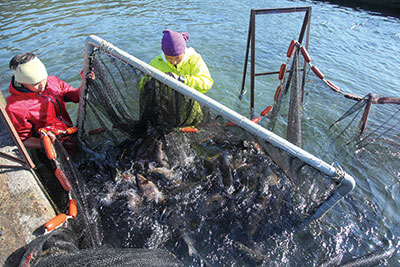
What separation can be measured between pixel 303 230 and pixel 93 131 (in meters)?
3.92

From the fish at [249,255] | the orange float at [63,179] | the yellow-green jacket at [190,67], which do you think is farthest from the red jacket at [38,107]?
the fish at [249,255]

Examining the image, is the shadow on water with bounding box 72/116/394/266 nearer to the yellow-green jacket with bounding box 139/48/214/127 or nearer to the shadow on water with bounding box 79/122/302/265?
the shadow on water with bounding box 79/122/302/265

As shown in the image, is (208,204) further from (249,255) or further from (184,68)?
(184,68)

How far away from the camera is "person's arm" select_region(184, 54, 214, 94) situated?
388cm

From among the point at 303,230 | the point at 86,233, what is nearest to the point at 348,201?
the point at 303,230

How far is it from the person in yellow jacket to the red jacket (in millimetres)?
1607

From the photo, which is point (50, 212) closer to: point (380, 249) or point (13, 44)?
point (380, 249)

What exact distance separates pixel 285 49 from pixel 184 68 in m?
6.99

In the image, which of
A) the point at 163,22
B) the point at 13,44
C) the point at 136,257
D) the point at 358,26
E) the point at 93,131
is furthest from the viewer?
the point at 358,26

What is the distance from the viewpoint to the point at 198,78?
156 inches

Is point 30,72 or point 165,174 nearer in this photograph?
point 30,72

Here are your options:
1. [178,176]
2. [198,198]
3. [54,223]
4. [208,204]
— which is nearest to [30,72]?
[54,223]

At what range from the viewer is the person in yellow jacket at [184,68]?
3481 mm

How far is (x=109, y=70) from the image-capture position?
355 centimetres
